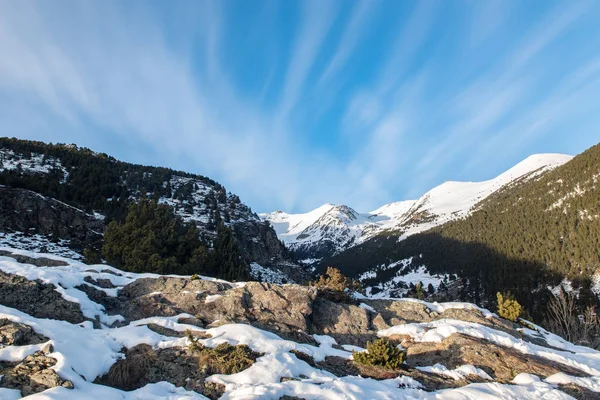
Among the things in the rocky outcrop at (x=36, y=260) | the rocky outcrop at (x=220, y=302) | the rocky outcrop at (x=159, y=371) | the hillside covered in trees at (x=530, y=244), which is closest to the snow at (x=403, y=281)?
the hillside covered in trees at (x=530, y=244)

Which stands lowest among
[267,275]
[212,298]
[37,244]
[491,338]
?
[491,338]

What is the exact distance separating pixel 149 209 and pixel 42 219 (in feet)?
48.8

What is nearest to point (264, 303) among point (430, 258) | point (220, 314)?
point (220, 314)

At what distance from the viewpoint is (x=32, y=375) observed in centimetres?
631

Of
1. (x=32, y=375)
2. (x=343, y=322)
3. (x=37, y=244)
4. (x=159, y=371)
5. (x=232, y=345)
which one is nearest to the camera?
(x=32, y=375)

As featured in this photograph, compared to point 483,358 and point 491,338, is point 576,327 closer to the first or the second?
point 491,338

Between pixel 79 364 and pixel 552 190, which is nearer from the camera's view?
pixel 79 364

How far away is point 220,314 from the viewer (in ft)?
44.8

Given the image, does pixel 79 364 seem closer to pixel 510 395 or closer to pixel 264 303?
pixel 264 303

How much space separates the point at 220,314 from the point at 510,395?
1037 centimetres

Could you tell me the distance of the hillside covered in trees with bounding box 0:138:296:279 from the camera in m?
30.3

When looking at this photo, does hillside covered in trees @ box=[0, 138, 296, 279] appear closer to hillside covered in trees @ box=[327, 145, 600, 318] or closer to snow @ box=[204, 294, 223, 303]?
snow @ box=[204, 294, 223, 303]

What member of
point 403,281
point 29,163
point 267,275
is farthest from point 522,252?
point 29,163

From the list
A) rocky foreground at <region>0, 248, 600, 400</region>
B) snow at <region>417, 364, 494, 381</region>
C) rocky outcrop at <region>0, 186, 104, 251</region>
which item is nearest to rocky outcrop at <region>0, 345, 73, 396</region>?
rocky foreground at <region>0, 248, 600, 400</region>
